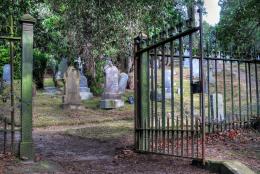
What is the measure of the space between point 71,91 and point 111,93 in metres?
1.87

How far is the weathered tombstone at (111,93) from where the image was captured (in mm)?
19172

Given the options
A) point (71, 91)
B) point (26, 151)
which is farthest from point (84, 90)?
point (26, 151)

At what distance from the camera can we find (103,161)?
7.74 m

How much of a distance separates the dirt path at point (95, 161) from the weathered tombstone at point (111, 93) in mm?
8686

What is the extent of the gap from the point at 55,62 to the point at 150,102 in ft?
67.1

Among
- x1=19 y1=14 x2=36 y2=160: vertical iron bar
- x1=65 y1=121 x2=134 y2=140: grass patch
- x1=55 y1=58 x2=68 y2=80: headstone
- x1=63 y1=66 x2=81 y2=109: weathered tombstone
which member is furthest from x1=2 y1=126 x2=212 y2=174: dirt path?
x1=55 y1=58 x2=68 y2=80: headstone

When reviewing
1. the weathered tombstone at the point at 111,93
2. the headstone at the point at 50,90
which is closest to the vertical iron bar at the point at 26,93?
the weathered tombstone at the point at 111,93

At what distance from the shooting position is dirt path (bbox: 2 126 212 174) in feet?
21.7

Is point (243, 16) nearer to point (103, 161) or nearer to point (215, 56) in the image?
point (215, 56)

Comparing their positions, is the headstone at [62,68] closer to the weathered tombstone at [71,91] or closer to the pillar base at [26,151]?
the weathered tombstone at [71,91]

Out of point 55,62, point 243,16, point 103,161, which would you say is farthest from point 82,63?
point 103,161

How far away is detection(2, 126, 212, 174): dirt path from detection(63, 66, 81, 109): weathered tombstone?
27.5 ft

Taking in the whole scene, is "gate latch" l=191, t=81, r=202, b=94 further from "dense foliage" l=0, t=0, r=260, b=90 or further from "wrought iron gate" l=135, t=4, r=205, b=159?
"dense foliage" l=0, t=0, r=260, b=90

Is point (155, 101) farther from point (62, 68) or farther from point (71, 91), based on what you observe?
point (62, 68)
